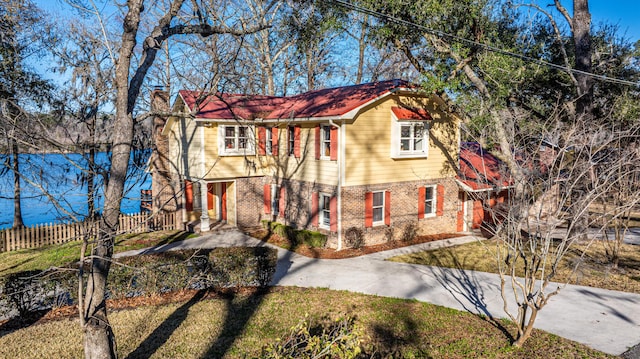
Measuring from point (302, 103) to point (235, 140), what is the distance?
12.3 feet

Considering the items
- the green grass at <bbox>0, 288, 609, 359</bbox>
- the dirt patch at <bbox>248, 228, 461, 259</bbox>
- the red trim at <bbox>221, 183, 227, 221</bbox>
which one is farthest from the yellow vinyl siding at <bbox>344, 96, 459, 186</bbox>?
the red trim at <bbox>221, 183, 227, 221</bbox>

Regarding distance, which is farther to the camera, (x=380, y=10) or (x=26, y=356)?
(x=380, y=10)

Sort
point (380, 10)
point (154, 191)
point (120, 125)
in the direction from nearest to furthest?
1. point (120, 125)
2. point (380, 10)
3. point (154, 191)

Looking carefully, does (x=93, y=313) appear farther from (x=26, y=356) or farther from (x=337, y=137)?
(x=337, y=137)

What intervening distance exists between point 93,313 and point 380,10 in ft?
44.9

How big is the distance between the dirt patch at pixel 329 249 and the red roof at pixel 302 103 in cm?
527

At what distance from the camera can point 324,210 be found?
16938 mm

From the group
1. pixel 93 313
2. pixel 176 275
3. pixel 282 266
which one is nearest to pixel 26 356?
pixel 93 313

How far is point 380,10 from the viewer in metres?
15.3

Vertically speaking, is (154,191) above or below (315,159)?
below

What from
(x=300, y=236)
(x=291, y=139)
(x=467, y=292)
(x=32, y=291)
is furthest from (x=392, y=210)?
(x=32, y=291)

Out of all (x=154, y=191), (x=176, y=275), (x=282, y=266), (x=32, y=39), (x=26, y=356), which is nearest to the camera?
(x=26, y=356)

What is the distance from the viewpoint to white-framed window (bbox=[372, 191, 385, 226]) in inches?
664

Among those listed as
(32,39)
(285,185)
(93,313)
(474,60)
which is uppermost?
(32,39)
